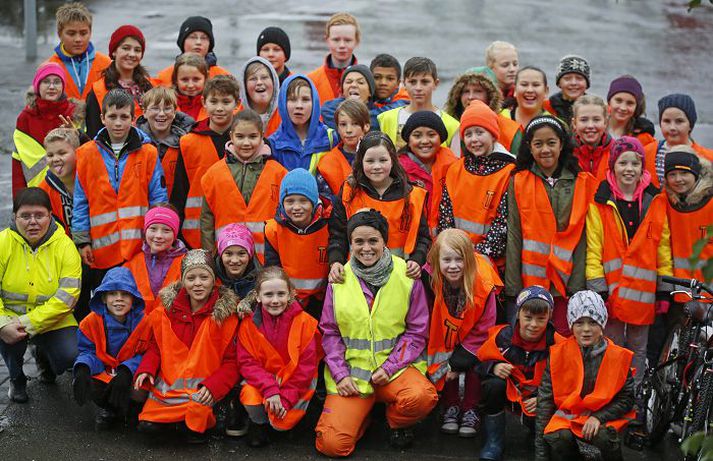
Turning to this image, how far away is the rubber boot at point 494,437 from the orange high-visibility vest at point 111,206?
9.20ft

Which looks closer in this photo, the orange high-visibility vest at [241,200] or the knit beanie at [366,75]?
the orange high-visibility vest at [241,200]

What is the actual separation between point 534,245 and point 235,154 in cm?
222

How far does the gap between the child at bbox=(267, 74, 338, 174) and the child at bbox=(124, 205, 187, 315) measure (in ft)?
3.32

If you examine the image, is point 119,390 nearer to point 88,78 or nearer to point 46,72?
point 46,72

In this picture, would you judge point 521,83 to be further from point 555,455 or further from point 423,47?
point 423,47

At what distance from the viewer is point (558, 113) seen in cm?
887

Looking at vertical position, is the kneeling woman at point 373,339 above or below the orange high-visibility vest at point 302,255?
below

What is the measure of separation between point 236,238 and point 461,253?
59.5 inches

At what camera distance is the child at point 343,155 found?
314 inches

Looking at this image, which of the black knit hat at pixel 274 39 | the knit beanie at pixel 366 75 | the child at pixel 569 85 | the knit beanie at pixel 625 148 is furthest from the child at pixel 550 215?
the black knit hat at pixel 274 39

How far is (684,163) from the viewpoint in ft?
24.1

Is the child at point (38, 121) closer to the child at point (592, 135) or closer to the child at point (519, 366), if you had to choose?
the child at point (519, 366)

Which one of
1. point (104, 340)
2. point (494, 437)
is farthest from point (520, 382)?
point (104, 340)

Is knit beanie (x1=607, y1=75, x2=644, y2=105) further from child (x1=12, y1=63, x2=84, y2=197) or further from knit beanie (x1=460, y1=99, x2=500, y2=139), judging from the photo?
child (x1=12, y1=63, x2=84, y2=197)
